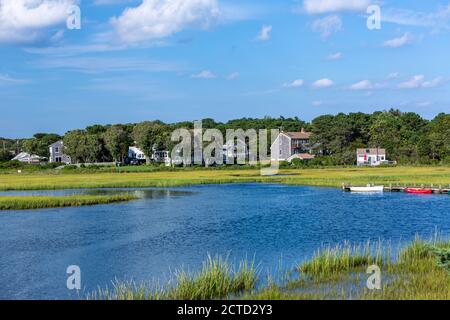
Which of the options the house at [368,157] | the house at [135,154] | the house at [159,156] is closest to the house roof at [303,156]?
the house at [368,157]

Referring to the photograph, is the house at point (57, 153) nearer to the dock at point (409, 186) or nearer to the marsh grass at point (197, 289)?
the dock at point (409, 186)

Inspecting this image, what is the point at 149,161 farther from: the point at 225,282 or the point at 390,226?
the point at 225,282

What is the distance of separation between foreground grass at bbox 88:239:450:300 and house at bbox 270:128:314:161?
375 ft

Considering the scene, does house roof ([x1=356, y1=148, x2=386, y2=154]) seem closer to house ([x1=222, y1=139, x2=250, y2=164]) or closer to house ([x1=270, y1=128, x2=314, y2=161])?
house ([x1=270, y1=128, x2=314, y2=161])

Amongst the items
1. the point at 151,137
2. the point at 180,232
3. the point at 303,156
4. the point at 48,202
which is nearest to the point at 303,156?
the point at 303,156

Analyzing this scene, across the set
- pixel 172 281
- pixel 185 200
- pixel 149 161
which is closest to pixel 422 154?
pixel 149 161

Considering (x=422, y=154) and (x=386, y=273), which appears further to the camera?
(x=422, y=154)

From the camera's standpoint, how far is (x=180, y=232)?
37.2 m

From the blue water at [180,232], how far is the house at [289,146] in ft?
263

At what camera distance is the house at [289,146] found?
14150 centimetres

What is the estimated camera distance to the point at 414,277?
21312 millimetres

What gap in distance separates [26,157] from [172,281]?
14550 centimetres

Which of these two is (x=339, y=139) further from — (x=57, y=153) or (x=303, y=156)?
(x=57, y=153)

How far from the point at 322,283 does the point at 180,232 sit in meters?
17.0
